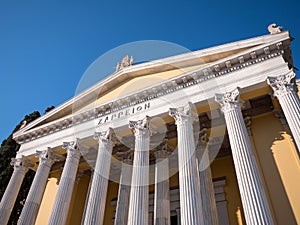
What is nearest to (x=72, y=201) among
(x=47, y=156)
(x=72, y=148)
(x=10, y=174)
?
(x=47, y=156)

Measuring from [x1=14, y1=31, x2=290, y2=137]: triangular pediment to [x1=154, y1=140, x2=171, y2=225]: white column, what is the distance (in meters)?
4.02

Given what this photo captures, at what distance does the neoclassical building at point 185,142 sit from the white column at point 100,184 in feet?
0.16

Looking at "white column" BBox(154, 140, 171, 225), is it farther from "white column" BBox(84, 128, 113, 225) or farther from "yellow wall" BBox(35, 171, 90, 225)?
"yellow wall" BBox(35, 171, 90, 225)

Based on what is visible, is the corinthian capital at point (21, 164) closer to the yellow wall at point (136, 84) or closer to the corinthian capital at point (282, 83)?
the yellow wall at point (136, 84)

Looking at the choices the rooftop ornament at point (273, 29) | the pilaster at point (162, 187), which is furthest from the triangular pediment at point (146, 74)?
the pilaster at point (162, 187)

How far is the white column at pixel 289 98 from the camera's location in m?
9.47

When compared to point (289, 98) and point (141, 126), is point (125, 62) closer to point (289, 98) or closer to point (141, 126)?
point (141, 126)

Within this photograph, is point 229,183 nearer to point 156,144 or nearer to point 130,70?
point 156,144

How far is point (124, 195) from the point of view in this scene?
46.8ft

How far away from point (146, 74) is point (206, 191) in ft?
26.9

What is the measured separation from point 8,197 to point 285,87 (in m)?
16.5

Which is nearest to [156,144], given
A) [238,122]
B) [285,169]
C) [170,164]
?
[170,164]

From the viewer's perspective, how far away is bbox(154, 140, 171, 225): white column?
11953 mm

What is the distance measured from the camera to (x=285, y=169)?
11500mm
